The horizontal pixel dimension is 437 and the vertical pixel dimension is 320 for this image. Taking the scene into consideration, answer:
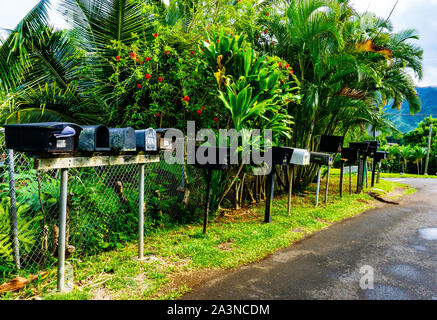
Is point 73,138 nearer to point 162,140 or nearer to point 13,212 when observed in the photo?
point 13,212

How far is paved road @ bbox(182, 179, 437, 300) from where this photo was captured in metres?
2.96

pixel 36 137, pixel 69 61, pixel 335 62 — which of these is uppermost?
pixel 335 62

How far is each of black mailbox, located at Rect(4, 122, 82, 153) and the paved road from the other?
76.3 inches

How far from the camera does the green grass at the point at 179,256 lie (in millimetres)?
2896

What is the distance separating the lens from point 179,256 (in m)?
3.80

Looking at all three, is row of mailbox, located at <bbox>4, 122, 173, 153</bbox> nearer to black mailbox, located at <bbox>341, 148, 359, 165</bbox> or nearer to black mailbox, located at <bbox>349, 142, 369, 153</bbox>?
black mailbox, located at <bbox>341, 148, 359, 165</bbox>

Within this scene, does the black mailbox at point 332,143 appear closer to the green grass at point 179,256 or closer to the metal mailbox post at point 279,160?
the green grass at point 179,256

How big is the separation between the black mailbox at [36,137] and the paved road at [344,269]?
6.36ft

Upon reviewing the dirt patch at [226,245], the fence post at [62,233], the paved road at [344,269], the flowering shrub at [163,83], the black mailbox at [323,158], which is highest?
the flowering shrub at [163,83]

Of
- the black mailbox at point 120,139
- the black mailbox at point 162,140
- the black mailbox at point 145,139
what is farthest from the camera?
the black mailbox at point 162,140

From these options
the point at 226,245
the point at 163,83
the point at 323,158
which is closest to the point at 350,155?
the point at 323,158

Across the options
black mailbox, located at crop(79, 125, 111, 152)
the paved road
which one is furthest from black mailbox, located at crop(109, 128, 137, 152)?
the paved road

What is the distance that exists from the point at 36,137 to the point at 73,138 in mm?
349

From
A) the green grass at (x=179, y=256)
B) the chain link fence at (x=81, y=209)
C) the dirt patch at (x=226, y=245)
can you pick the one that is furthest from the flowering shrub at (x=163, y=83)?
the dirt patch at (x=226, y=245)
